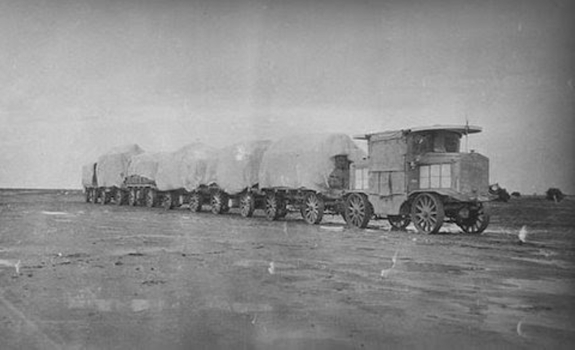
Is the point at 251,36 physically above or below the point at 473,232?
above

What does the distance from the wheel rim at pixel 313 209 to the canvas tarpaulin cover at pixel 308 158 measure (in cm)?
32

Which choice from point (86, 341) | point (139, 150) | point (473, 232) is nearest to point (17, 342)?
point (86, 341)

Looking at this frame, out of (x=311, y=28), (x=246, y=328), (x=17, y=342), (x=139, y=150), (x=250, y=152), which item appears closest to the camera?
(x=17, y=342)

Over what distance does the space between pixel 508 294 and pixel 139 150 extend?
21566 millimetres

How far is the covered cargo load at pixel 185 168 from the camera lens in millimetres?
18844

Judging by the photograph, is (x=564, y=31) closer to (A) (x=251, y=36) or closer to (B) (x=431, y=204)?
(A) (x=251, y=36)

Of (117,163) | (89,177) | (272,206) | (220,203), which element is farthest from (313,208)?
(89,177)

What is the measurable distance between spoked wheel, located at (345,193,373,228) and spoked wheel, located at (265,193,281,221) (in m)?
2.90

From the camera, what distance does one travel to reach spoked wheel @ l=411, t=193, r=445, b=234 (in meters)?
10.2

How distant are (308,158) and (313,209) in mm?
1288

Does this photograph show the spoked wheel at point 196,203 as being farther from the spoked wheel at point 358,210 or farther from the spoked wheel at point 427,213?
the spoked wheel at point 427,213

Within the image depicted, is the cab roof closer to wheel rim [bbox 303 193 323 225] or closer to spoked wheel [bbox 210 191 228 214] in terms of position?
wheel rim [bbox 303 193 323 225]

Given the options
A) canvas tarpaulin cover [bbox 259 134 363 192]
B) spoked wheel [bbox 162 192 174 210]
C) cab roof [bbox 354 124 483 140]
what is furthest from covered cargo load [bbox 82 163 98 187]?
A: cab roof [bbox 354 124 483 140]

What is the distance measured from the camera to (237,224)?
13492 millimetres
